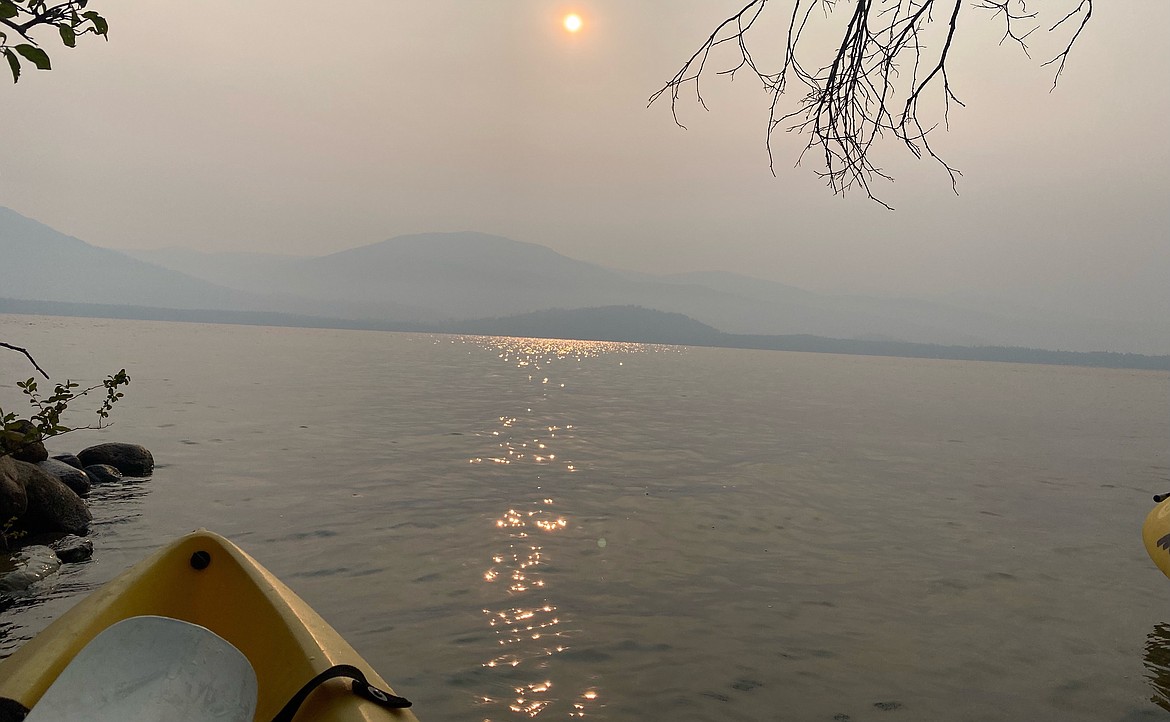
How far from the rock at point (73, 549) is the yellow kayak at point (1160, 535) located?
41.2 feet

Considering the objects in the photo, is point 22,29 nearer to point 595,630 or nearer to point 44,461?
point 595,630

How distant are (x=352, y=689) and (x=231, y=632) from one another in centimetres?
149

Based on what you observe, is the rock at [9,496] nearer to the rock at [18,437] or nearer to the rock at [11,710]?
the rock at [18,437]

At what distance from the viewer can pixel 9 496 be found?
8914mm

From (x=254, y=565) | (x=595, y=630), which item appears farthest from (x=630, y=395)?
(x=254, y=565)

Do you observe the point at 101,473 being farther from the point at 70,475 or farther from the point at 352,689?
the point at 352,689

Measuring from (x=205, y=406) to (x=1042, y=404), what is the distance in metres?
49.0

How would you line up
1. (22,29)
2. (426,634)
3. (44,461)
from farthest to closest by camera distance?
1. (44,461)
2. (426,634)
3. (22,29)

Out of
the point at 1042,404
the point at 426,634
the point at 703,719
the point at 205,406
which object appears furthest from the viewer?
the point at 1042,404

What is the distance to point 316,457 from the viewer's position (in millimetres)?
15391

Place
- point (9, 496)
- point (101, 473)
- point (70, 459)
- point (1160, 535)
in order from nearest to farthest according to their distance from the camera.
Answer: point (1160, 535), point (9, 496), point (101, 473), point (70, 459)

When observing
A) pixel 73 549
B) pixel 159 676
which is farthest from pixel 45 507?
pixel 159 676

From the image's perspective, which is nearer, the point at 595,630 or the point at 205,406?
the point at 595,630

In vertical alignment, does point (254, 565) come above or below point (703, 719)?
above
